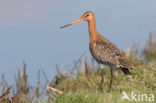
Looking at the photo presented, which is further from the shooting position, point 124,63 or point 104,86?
point 104,86

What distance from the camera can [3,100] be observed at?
7.56 metres

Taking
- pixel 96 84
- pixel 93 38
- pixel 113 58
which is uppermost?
pixel 93 38

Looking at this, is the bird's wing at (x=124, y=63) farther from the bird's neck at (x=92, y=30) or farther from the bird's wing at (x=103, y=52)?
the bird's neck at (x=92, y=30)

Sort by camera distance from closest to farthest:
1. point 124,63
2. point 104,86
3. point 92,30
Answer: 1. point 124,63
2. point 92,30
3. point 104,86

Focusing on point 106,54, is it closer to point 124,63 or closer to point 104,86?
point 124,63

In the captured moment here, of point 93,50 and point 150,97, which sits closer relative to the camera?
point 150,97

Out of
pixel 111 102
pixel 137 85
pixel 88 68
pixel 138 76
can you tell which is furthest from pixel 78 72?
pixel 111 102

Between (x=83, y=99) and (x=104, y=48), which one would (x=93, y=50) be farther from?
(x=83, y=99)

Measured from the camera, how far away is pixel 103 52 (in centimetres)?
853

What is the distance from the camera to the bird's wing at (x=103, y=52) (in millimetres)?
8492

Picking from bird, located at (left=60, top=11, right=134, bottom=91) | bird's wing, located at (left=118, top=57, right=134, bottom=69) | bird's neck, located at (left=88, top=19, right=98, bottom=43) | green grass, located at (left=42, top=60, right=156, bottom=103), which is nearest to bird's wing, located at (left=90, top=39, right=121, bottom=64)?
bird, located at (left=60, top=11, right=134, bottom=91)

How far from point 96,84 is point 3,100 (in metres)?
3.25

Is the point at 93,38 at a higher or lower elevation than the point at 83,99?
higher

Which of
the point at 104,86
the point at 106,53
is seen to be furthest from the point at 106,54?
the point at 104,86
